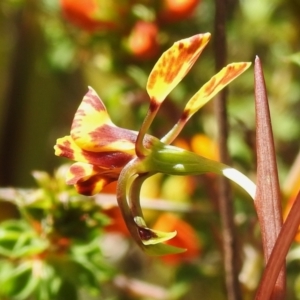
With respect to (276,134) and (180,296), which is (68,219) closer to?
(180,296)

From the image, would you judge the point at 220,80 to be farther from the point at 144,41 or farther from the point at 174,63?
the point at 144,41

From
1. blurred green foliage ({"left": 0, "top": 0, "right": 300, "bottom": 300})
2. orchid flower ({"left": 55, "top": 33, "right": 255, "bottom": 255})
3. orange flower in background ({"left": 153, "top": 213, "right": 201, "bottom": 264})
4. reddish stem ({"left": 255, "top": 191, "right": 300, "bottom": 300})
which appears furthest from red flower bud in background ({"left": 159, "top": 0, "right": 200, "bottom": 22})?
reddish stem ({"left": 255, "top": 191, "right": 300, "bottom": 300})

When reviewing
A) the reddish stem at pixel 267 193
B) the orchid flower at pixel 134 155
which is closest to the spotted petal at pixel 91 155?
the orchid flower at pixel 134 155

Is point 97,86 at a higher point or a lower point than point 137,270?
higher

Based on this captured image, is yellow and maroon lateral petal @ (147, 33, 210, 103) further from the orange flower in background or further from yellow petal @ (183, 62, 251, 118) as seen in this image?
the orange flower in background

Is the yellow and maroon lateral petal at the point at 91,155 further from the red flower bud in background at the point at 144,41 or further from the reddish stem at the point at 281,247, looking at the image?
the red flower bud in background at the point at 144,41

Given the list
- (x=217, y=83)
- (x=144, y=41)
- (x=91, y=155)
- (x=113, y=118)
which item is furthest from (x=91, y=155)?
(x=113, y=118)

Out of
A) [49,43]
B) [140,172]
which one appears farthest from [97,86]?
[140,172]
